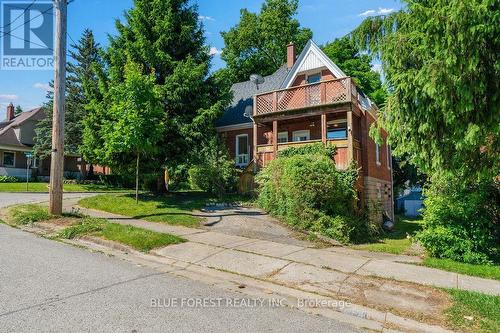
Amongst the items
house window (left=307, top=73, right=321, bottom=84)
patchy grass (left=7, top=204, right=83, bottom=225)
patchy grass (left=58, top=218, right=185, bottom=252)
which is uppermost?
house window (left=307, top=73, right=321, bottom=84)

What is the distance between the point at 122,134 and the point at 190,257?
7.42m

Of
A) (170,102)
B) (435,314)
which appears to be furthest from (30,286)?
(170,102)

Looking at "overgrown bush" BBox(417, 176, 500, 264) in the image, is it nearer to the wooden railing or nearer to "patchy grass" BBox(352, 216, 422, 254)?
"patchy grass" BBox(352, 216, 422, 254)

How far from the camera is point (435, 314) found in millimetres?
4598

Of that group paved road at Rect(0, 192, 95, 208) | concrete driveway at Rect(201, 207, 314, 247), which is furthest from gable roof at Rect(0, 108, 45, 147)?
concrete driveway at Rect(201, 207, 314, 247)

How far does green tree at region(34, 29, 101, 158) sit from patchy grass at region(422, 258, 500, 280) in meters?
24.9

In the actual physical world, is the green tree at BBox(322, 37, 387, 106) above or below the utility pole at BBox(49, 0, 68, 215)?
above

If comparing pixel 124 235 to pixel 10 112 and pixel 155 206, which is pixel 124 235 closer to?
pixel 155 206

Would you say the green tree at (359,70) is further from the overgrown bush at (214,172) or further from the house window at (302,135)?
the overgrown bush at (214,172)

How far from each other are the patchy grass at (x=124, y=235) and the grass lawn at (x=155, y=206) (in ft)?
7.42

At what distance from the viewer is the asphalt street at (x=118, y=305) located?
398 cm

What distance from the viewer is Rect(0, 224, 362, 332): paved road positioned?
3973mm

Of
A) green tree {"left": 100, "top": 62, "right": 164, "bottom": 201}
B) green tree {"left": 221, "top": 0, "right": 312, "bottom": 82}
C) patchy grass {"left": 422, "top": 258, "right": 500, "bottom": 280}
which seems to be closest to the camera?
patchy grass {"left": 422, "top": 258, "right": 500, "bottom": 280}

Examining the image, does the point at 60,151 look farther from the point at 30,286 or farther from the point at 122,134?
the point at 30,286
